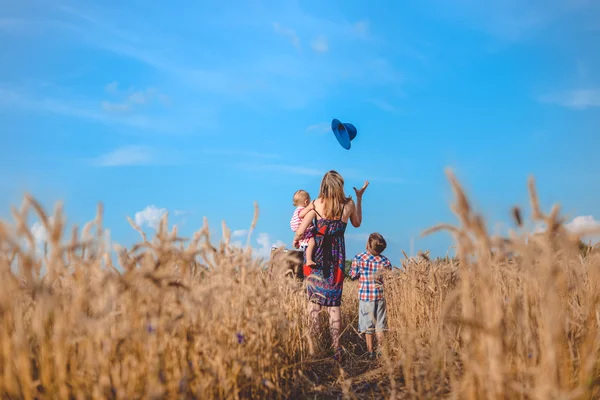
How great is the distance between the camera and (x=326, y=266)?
18.6 feet

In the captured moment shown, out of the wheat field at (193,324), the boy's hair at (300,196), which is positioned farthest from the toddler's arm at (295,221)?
the wheat field at (193,324)

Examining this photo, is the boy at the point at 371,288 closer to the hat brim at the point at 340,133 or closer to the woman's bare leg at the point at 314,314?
the woman's bare leg at the point at 314,314

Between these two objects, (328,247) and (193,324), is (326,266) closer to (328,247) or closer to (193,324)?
(328,247)

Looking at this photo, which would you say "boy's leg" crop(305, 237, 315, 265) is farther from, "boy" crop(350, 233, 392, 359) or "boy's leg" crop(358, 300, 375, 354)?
"boy's leg" crop(358, 300, 375, 354)

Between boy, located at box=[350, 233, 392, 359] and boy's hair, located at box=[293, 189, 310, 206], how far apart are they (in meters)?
1.65

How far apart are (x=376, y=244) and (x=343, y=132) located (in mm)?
2643

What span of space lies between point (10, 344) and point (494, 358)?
1.96 m

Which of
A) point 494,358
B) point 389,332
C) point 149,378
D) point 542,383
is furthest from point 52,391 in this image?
point 389,332

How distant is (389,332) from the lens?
19.5 ft

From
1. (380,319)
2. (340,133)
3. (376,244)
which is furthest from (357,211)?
(340,133)

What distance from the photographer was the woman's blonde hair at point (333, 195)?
222 inches

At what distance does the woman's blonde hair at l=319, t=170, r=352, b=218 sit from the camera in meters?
5.64

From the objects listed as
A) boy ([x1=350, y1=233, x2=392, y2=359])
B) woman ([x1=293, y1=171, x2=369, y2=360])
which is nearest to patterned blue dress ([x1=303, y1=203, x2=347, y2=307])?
woman ([x1=293, y1=171, x2=369, y2=360])

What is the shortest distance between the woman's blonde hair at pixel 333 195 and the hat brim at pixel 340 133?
8.21ft
